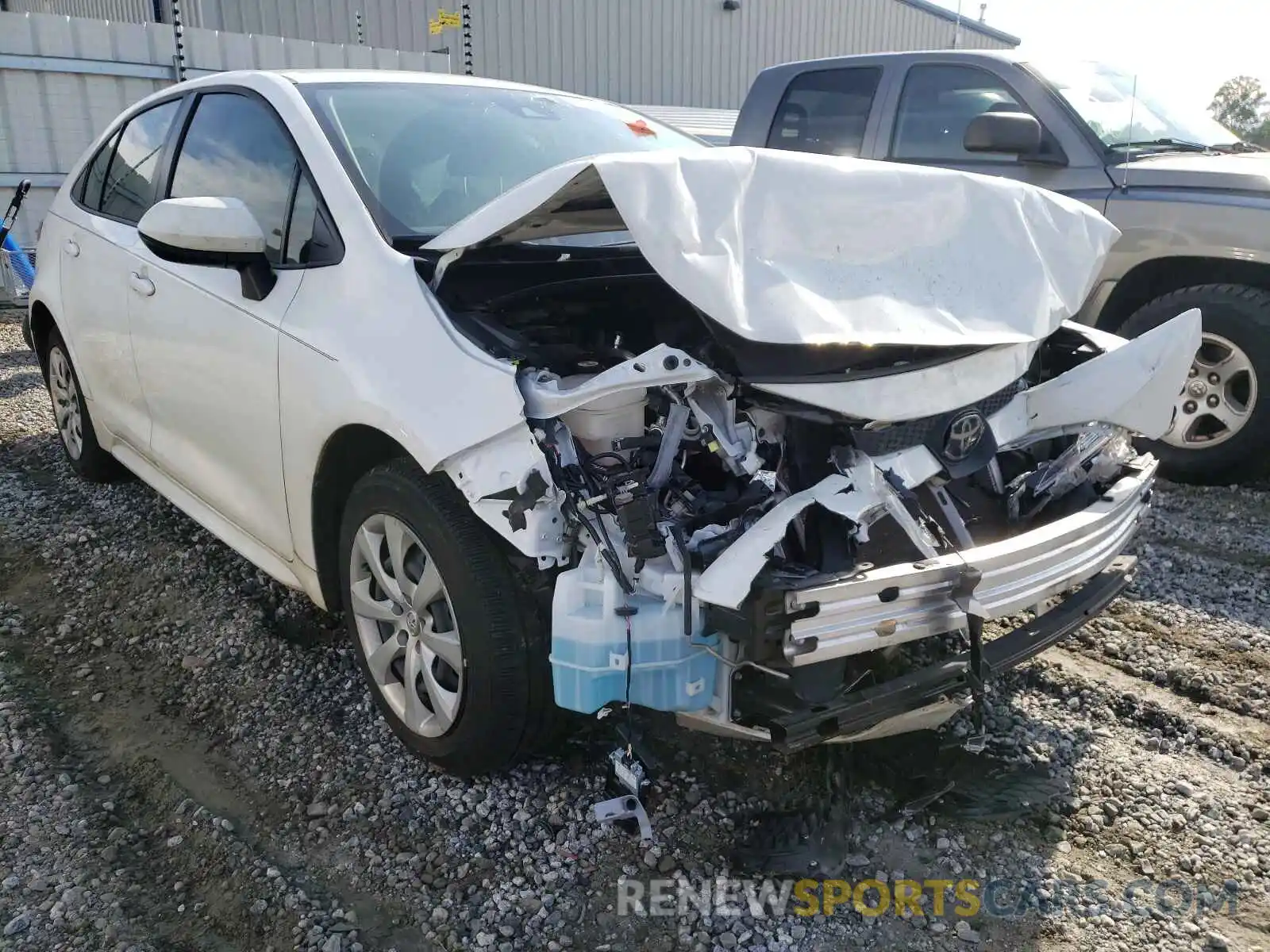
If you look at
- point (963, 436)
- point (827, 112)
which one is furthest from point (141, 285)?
point (827, 112)

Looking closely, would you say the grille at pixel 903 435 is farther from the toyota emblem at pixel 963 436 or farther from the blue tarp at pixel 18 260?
the blue tarp at pixel 18 260

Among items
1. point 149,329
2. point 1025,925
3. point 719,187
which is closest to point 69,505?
point 149,329

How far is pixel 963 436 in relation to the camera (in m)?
2.47

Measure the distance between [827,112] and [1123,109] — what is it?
1.60 metres

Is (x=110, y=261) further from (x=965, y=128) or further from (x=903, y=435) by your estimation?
(x=965, y=128)

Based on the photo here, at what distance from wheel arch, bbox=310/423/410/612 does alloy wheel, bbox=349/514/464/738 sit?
16cm

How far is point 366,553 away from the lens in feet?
8.75

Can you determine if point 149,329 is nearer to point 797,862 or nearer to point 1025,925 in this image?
point 797,862

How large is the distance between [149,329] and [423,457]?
1.76 m

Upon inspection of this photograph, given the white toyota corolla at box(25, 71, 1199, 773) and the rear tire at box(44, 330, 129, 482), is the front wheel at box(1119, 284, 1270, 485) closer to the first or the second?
the white toyota corolla at box(25, 71, 1199, 773)

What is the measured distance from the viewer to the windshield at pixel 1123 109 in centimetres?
500

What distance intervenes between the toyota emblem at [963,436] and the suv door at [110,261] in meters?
2.91

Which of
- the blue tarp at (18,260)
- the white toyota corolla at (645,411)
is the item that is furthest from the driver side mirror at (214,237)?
the blue tarp at (18,260)

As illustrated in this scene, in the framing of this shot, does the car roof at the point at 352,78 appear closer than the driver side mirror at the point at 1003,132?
Yes
